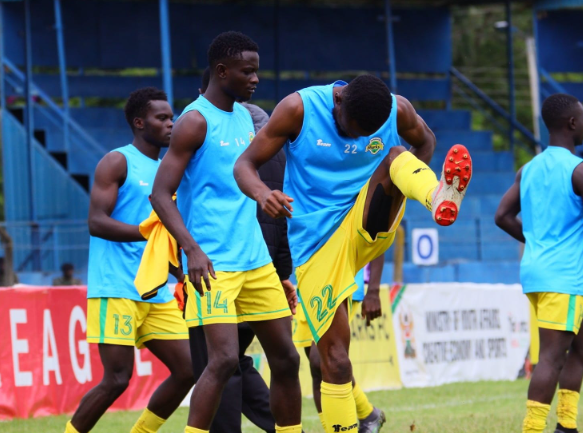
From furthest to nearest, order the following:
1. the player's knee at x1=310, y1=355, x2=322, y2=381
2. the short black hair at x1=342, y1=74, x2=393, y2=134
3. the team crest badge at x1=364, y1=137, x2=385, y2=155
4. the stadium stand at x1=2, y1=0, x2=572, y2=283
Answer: the stadium stand at x1=2, y1=0, x2=572, y2=283, the player's knee at x1=310, y1=355, x2=322, y2=381, the team crest badge at x1=364, y1=137, x2=385, y2=155, the short black hair at x1=342, y1=74, x2=393, y2=134

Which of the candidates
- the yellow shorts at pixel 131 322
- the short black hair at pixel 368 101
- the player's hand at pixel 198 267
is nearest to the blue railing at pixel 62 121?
the yellow shorts at pixel 131 322

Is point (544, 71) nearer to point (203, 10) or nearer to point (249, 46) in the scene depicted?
point (203, 10)

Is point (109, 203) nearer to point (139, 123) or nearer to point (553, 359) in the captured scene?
point (139, 123)

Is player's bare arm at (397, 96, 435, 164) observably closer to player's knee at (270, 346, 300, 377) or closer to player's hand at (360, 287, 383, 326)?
player's hand at (360, 287, 383, 326)

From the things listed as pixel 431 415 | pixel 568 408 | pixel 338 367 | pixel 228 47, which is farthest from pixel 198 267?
pixel 431 415

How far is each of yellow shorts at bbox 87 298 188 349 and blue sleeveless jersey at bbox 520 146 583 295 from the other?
221 cm

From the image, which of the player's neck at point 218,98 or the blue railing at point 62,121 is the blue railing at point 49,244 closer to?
the blue railing at point 62,121

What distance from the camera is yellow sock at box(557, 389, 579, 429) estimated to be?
20.4ft

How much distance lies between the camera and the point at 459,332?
1217 centimetres

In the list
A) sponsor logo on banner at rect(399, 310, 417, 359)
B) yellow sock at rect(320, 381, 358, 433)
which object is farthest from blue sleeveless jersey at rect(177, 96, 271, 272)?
sponsor logo on banner at rect(399, 310, 417, 359)

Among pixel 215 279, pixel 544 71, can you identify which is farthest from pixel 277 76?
pixel 215 279

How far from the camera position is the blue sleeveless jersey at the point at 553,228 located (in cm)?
608

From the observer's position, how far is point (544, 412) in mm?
5852

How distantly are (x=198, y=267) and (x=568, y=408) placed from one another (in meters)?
2.65
